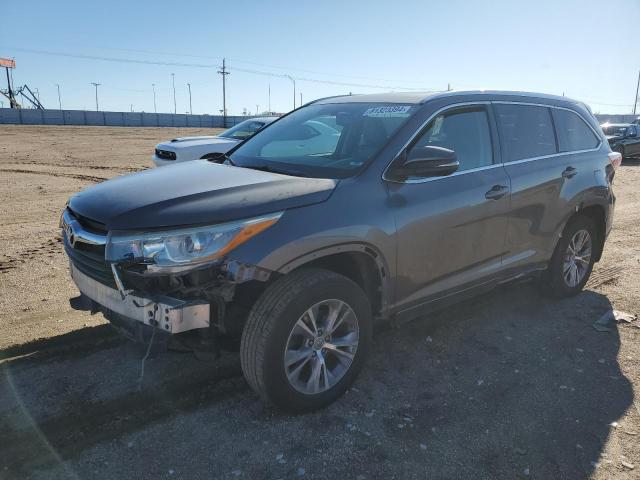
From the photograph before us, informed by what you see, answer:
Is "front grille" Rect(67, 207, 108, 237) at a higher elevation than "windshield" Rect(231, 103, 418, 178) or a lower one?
lower

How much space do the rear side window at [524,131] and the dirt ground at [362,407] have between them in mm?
1486

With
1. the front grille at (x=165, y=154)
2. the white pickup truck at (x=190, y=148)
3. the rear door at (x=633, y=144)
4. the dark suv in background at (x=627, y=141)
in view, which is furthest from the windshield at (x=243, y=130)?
the rear door at (x=633, y=144)

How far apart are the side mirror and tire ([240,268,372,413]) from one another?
82 cm

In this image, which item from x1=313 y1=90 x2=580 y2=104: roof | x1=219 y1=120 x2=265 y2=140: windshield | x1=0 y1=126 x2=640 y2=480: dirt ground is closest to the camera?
x1=0 y1=126 x2=640 y2=480: dirt ground

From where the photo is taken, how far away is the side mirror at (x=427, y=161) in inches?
128

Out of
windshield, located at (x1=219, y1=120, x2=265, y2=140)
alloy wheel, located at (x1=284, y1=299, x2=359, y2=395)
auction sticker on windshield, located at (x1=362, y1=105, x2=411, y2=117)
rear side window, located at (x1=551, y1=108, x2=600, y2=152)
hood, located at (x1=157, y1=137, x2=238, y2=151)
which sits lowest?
alloy wheel, located at (x1=284, y1=299, x2=359, y2=395)

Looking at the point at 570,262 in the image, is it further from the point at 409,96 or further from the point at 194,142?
the point at 194,142

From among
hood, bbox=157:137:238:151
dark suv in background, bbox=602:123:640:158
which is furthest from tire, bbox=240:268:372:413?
dark suv in background, bbox=602:123:640:158

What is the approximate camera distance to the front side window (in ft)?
12.1

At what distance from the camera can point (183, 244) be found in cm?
265

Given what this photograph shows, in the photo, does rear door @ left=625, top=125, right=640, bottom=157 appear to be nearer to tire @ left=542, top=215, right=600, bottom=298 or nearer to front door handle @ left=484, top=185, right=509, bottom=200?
tire @ left=542, top=215, right=600, bottom=298

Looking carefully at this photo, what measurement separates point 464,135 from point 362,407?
213cm

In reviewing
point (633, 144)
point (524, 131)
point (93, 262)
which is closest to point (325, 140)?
point (524, 131)

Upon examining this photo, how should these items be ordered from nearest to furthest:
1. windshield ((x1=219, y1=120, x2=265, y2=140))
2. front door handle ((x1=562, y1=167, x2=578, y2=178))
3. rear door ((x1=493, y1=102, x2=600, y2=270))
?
rear door ((x1=493, y1=102, x2=600, y2=270)), front door handle ((x1=562, y1=167, x2=578, y2=178)), windshield ((x1=219, y1=120, x2=265, y2=140))
